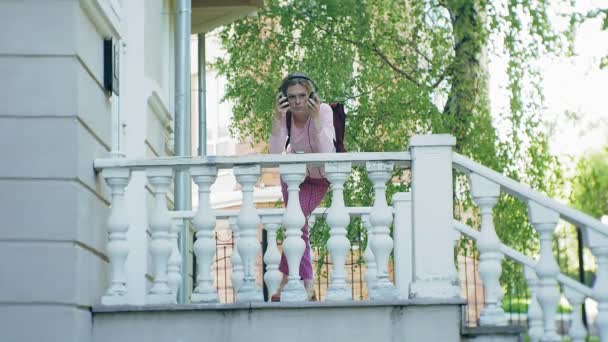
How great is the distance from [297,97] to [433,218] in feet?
4.50

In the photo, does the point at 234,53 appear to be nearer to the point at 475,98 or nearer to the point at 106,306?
the point at 475,98

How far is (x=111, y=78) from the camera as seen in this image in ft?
24.5

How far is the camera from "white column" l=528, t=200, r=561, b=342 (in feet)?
22.1

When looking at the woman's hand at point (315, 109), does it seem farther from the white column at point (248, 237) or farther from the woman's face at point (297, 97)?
the white column at point (248, 237)

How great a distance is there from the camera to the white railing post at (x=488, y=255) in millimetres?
6668

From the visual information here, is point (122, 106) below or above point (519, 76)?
below

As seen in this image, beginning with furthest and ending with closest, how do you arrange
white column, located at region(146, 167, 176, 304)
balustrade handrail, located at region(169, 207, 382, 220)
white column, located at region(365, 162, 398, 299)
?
balustrade handrail, located at region(169, 207, 382, 220)
white column, located at region(146, 167, 176, 304)
white column, located at region(365, 162, 398, 299)

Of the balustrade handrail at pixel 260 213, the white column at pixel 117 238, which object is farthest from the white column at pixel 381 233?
the balustrade handrail at pixel 260 213

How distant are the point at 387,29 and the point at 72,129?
436 inches

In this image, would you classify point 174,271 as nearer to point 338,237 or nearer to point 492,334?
point 338,237

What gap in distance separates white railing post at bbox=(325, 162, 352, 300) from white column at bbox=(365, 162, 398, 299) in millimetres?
148

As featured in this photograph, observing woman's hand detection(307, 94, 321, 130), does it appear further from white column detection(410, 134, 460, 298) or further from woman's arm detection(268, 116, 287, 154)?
white column detection(410, 134, 460, 298)

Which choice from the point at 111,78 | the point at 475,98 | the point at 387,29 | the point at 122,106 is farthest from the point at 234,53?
the point at 111,78

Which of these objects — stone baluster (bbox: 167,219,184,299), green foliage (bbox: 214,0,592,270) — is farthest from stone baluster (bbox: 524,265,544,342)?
green foliage (bbox: 214,0,592,270)
